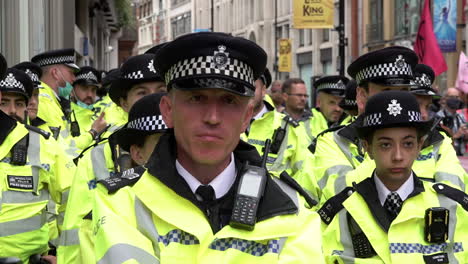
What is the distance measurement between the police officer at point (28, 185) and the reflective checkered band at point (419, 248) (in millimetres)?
2361

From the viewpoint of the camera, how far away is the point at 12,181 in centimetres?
562

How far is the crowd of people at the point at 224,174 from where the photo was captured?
3084 mm

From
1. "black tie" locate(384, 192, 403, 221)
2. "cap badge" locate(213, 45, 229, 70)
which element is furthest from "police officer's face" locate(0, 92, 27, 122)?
"cap badge" locate(213, 45, 229, 70)

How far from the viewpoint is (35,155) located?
5840 millimetres

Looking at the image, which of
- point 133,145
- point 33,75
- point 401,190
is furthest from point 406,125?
point 33,75

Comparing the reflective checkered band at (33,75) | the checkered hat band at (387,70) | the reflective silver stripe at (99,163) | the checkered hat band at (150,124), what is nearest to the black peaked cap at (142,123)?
the checkered hat band at (150,124)

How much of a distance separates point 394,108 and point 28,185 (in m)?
2.35

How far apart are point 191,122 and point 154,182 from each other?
0.81 ft

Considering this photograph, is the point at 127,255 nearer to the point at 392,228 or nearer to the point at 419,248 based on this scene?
the point at 392,228

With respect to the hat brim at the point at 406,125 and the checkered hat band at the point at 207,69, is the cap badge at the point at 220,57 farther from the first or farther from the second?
the hat brim at the point at 406,125

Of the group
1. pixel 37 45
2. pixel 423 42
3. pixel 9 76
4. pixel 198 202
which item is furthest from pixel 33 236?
pixel 423 42

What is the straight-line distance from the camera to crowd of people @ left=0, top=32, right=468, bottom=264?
121 inches

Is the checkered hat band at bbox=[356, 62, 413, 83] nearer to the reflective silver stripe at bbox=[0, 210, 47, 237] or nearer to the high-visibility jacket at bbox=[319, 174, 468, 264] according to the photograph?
the high-visibility jacket at bbox=[319, 174, 468, 264]

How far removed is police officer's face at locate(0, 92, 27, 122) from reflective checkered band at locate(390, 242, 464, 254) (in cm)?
319
